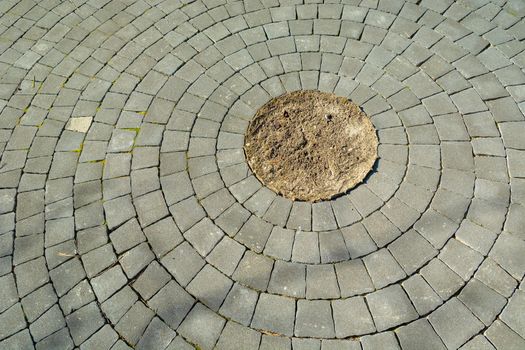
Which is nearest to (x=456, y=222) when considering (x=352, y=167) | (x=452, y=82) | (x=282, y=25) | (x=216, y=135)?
(x=352, y=167)

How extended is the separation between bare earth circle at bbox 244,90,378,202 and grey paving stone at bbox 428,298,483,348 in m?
1.28

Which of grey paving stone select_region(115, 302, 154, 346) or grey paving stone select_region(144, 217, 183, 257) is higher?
grey paving stone select_region(144, 217, 183, 257)

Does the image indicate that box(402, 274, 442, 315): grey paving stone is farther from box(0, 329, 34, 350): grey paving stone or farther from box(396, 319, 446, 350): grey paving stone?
box(0, 329, 34, 350): grey paving stone

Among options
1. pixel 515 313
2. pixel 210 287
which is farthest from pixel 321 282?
pixel 515 313

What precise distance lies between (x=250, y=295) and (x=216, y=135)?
5.61 feet

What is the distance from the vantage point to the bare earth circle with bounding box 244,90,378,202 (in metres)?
3.93

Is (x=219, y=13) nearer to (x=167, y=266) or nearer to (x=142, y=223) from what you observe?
(x=142, y=223)

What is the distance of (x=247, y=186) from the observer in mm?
3936

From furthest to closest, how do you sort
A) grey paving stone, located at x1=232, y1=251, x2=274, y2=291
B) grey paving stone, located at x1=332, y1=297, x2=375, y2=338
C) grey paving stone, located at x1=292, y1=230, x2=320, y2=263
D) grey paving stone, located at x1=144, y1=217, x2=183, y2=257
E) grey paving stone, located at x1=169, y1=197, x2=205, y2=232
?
grey paving stone, located at x1=169, y1=197, x2=205, y2=232, grey paving stone, located at x1=144, y1=217, x2=183, y2=257, grey paving stone, located at x1=292, y1=230, x2=320, y2=263, grey paving stone, located at x1=232, y1=251, x2=274, y2=291, grey paving stone, located at x1=332, y1=297, x2=375, y2=338

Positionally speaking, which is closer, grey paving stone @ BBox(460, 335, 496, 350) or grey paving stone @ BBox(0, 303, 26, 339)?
grey paving stone @ BBox(460, 335, 496, 350)

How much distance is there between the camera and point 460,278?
3.31 meters

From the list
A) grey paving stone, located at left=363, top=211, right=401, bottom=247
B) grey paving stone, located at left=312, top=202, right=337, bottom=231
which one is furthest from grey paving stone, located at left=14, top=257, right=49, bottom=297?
grey paving stone, located at left=363, top=211, right=401, bottom=247

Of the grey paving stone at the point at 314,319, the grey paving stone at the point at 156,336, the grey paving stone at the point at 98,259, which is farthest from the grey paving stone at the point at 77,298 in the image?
the grey paving stone at the point at 314,319

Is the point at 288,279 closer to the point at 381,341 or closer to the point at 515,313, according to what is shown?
the point at 381,341
